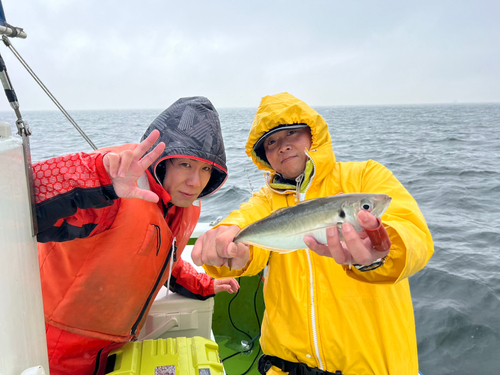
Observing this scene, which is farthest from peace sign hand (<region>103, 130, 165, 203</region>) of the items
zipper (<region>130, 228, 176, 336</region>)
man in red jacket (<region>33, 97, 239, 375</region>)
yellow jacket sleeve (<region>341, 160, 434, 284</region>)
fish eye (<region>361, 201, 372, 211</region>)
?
yellow jacket sleeve (<region>341, 160, 434, 284</region>)

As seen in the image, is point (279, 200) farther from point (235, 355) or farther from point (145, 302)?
point (235, 355)

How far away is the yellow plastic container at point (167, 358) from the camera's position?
234 cm

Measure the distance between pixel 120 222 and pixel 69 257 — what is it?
434 millimetres

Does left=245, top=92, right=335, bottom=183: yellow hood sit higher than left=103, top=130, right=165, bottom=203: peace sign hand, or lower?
higher

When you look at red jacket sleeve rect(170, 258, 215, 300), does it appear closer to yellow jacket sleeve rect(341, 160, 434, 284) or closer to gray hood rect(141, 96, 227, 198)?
gray hood rect(141, 96, 227, 198)

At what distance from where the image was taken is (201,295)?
10.9 ft

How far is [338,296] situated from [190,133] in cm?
170

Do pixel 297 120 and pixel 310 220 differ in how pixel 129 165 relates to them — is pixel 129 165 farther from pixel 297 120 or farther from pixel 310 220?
pixel 297 120

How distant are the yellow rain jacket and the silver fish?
29cm

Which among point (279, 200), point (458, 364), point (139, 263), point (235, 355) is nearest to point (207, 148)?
point (279, 200)

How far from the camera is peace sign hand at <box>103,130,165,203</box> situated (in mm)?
1871

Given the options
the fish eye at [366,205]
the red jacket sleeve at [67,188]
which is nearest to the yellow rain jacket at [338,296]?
the fish eye at [366,205]

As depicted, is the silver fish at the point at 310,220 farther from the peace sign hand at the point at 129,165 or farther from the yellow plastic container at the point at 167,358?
the yellow plastic container at the point at 167,358

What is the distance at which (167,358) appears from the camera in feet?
8.04
